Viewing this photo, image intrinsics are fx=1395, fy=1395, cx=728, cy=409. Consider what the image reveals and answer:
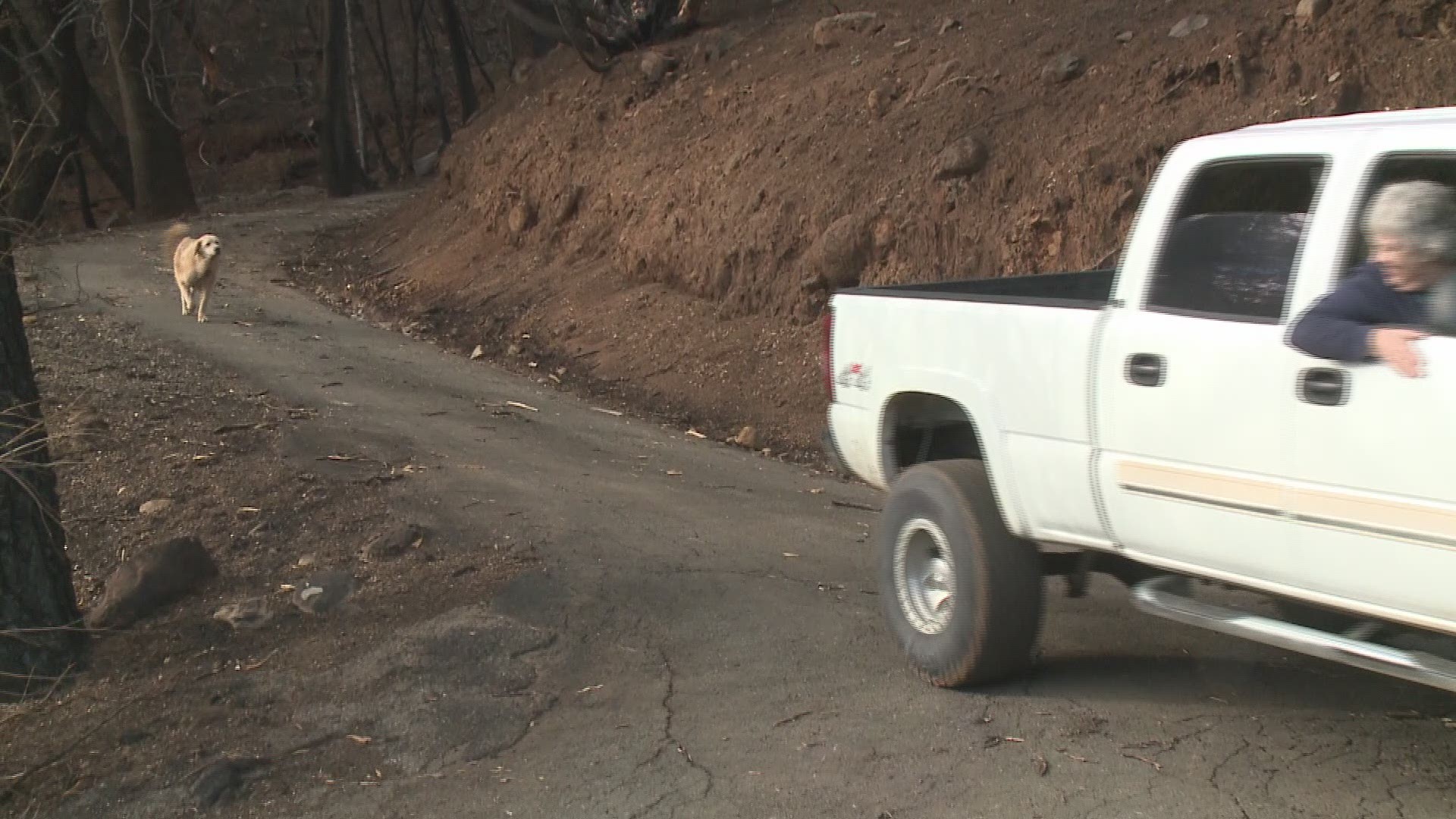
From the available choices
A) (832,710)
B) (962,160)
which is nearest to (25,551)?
(832,710)

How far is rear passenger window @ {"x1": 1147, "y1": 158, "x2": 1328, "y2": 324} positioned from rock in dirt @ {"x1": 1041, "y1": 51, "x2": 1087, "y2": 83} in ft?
25.9

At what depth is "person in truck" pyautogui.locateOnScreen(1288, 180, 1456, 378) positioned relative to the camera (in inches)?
157

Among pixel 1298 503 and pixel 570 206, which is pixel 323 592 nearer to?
pixel 1298 503

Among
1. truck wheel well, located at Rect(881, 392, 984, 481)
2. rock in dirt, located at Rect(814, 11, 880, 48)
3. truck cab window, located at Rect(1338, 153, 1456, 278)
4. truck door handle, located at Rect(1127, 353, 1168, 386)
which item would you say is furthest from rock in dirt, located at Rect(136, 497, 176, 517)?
rock in dirt, located at Rect(814, 11, 880, 48)

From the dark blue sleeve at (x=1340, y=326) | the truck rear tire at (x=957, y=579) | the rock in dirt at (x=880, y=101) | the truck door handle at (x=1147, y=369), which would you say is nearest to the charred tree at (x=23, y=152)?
the truck rear tire at (x=957, y=579)

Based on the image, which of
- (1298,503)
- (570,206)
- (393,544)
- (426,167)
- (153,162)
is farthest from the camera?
(426,167)

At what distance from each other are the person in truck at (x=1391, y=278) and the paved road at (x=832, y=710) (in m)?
1.51

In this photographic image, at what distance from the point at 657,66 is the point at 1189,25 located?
7358mm

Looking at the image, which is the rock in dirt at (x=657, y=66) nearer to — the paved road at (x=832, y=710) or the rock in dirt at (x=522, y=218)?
the rock in dirt at (x=522, y=218)

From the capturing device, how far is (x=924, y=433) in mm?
6289

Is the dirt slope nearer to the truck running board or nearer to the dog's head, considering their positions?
the dog's head

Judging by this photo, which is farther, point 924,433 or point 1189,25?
point 1189,25

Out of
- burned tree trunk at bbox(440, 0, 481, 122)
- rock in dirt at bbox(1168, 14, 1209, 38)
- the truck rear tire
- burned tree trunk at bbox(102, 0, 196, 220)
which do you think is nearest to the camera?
the truck rear tire

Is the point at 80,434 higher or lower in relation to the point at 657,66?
lower
